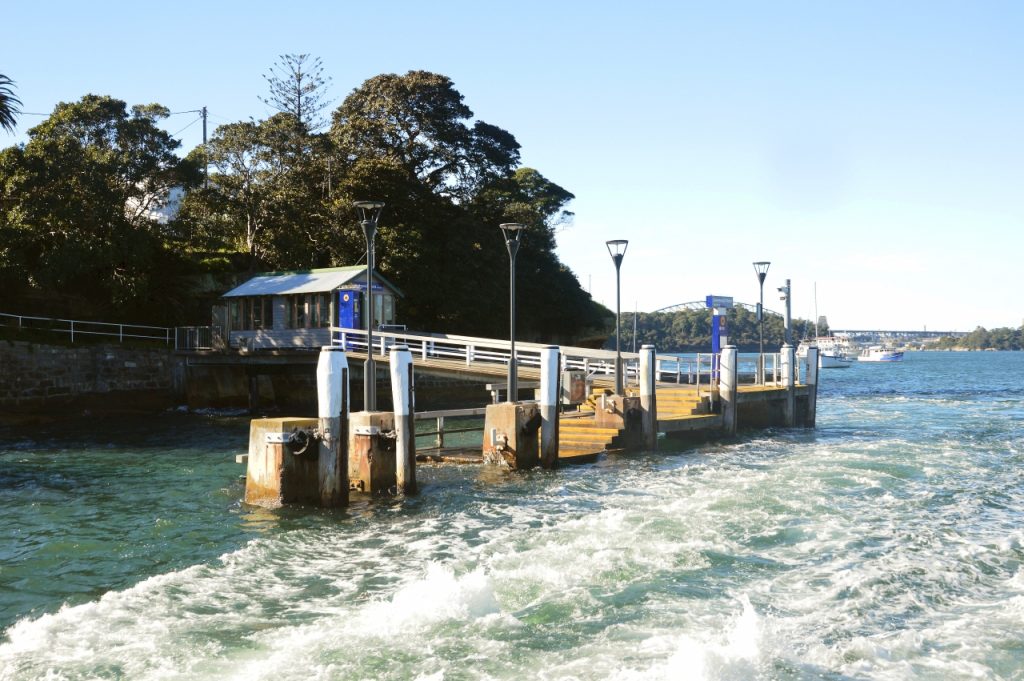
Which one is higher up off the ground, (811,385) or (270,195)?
(270,195)

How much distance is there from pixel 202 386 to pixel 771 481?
27373 millimetres

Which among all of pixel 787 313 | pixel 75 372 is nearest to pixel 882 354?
pixel 787 313

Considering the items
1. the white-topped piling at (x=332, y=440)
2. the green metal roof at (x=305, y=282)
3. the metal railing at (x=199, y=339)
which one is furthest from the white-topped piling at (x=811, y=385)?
the metal railing at (x=199, y=339)

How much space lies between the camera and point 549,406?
17.6 m

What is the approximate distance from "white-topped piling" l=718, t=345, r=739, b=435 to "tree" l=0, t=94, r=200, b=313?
85.9 feet

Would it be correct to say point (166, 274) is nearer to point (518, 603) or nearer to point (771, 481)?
point (771, 481)

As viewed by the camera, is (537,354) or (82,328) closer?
(537,354)

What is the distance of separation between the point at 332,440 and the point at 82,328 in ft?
93.3

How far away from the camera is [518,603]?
363 inches

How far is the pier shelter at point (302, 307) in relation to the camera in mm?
33219

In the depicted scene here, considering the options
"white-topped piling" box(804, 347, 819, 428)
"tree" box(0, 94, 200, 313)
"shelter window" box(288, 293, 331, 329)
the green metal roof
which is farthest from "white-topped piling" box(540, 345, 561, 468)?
"tree" box(0, 94, 200, 313)

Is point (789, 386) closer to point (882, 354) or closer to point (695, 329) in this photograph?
point (882, 354)

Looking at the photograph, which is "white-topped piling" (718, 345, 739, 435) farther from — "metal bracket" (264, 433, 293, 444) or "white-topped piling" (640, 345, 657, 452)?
"metal bracket" (264, 433, 293, 444)

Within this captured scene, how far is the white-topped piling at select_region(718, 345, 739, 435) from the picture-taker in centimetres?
2336
